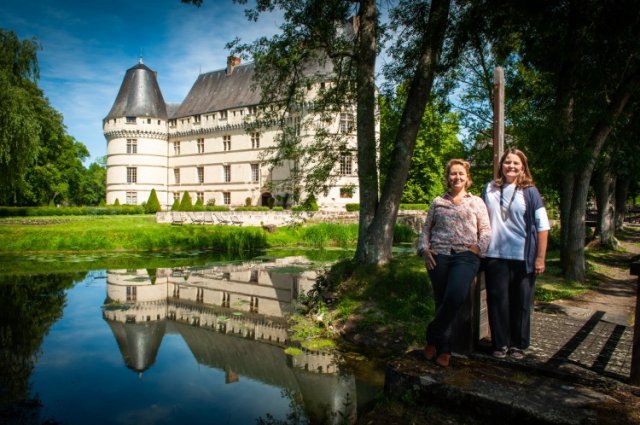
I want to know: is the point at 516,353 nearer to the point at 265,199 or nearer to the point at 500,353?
the point at 500,353

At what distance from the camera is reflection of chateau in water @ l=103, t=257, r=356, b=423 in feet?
18.2

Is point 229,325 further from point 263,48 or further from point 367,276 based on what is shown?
point 263,48

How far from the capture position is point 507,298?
396 cm

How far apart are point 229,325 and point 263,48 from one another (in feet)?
16.7

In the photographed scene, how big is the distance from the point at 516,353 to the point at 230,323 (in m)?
5.28

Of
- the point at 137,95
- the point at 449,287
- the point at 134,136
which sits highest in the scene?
the point at 137,95

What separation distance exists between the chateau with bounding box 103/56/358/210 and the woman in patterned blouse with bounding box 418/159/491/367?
35.4 m

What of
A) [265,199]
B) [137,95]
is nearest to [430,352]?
[265,199]

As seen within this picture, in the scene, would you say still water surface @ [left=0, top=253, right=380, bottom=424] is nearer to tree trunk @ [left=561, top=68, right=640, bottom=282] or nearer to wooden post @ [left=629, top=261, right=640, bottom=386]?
wooden post @ [left=629, top=261, right=640, bottom=386]

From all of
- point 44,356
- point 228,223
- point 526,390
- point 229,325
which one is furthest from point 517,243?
point 228,223

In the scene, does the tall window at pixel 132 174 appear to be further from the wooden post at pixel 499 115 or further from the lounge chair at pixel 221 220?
the wooden post at pixel 499 115

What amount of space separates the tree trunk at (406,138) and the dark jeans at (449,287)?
413 centimetres

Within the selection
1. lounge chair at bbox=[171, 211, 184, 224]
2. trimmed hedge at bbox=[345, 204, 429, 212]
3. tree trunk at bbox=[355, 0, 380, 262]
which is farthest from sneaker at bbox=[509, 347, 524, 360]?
trimmed hedge at bbox=[345, 204, 429, 212]

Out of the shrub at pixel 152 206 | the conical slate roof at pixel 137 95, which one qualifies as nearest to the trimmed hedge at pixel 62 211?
the shrub at pixel 152 206
